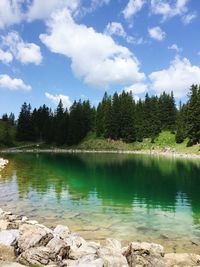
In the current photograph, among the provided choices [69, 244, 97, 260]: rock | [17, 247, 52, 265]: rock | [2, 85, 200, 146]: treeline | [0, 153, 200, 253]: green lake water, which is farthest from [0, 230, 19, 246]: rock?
[2, 85, 200, 146]: treeline

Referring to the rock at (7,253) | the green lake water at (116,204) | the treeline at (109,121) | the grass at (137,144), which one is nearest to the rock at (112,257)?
the rock at (7,253)

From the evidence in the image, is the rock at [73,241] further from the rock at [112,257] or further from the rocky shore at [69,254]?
the rock at [112,257]

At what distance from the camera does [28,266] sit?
53.7ft

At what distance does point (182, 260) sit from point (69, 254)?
19.1ft

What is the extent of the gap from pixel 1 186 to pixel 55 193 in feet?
30.6

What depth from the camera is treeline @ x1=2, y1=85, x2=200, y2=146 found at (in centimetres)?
15938

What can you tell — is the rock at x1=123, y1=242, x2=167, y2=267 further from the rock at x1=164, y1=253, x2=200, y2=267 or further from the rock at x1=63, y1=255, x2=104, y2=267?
the rock at x1=63, y1=255, x2=104, y2=267

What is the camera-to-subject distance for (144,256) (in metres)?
18.3

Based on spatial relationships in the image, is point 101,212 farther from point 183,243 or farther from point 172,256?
point 172,256

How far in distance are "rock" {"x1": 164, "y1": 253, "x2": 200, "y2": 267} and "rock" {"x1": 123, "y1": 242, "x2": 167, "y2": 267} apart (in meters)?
0.59

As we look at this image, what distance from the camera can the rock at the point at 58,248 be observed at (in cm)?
1753

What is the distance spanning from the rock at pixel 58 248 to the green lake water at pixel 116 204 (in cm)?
705

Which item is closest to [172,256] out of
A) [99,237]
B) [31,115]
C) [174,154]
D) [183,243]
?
[183,243]

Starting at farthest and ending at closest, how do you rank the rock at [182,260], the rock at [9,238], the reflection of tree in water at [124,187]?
the reflection of tree in water at [124,187] < the rock at [182,260] < the rock at [9,238]
